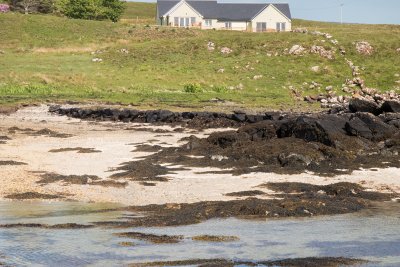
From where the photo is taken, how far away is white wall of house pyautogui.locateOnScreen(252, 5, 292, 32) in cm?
10850

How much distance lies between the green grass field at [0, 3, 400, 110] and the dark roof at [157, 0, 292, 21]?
26.0 metres

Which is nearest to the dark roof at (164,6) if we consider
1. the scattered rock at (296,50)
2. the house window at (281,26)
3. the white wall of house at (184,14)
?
the white wall of house at (184,14)

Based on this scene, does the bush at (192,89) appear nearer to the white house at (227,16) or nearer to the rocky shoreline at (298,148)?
the rocky shoreline at (298,148)

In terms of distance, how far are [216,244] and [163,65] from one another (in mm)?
54258

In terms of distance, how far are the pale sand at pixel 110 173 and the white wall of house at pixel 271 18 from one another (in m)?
75.4

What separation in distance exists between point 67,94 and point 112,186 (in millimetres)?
33459

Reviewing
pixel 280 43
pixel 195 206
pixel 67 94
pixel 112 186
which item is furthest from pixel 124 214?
pixel 280 43

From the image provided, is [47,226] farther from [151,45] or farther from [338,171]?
[151,45]

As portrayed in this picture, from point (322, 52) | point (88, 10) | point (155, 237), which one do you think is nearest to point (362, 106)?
point (155, 237)

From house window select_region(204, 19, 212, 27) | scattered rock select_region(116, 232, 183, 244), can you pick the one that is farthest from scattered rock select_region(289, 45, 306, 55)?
scattered rock select_region(116, 232, 183, 244)

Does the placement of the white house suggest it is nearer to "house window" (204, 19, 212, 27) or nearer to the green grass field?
"house window" (204, 19, 212, 27)

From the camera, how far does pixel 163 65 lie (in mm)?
67812

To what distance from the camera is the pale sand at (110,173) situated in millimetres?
20062

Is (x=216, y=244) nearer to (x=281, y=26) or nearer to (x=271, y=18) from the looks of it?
(x=271, y=18)
